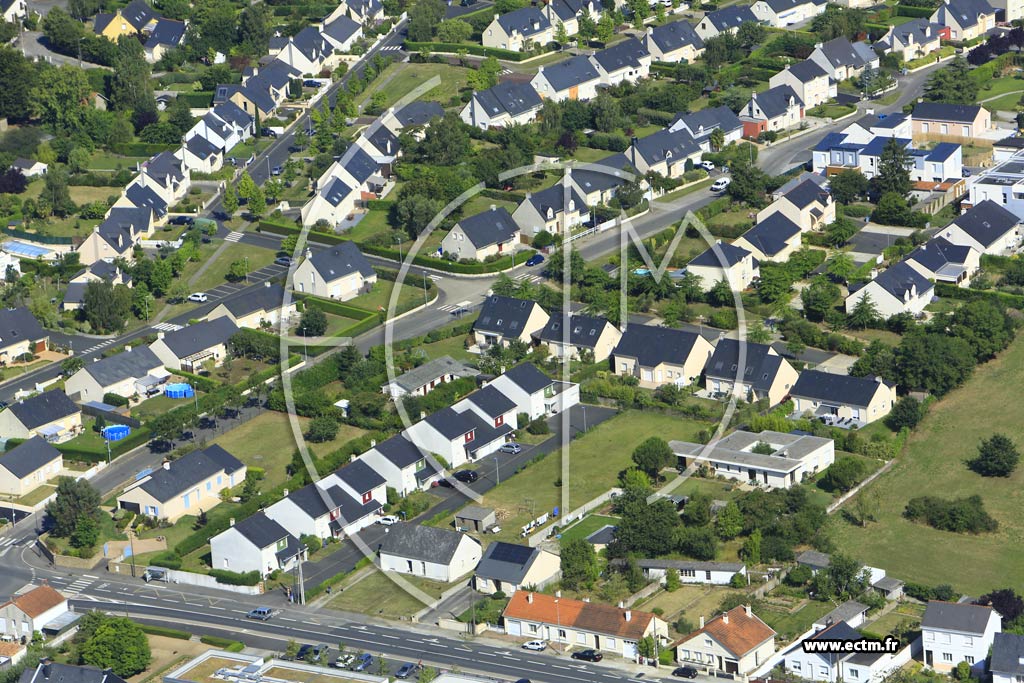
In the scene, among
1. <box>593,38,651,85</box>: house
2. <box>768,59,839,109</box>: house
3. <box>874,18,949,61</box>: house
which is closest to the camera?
<box>768,59,839,109</box>: house

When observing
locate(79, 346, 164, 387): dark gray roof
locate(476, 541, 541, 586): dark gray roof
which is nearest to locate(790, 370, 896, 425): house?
locate(476, 541, 541, 586): dark gray roof

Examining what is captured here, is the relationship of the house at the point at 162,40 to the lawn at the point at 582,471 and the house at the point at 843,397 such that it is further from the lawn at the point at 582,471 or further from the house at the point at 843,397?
the house at the point at 843,397

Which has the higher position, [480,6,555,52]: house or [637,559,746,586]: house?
[480,6,555,52]: house

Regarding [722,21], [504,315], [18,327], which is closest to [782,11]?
[722,21]

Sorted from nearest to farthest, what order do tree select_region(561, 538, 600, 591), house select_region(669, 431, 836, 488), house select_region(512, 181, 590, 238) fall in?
tree select_region(561, 538, 600, 591), house select_region(669, 431, 836, 488), house select_region(512, 181, 590, 238)

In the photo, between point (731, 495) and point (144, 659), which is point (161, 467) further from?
point (731, 495)

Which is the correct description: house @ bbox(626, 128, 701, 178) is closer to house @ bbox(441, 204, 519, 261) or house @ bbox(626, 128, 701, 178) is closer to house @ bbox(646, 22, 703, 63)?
house @ bbox(441, 204, 519, 261)
